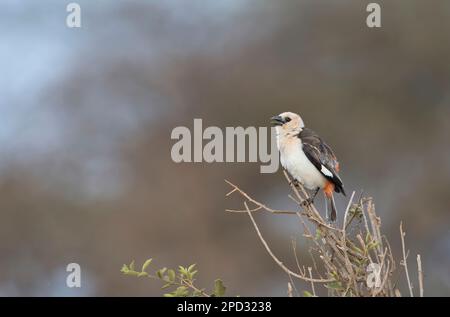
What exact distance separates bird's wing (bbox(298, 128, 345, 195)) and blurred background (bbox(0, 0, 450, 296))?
16.4 feet

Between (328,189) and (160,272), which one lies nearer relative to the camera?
(160,272)

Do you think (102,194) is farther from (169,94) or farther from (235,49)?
(235,49)

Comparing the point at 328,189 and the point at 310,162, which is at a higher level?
the point at 310,162

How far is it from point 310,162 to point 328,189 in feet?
0.75

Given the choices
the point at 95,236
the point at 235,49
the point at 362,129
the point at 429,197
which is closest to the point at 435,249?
the point at 429,197

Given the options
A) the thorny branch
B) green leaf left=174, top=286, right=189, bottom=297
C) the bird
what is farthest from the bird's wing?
green leaf left=174, top=286, right=189, bottom=297

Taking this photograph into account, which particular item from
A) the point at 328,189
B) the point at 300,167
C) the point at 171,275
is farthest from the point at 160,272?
the point at 328,189

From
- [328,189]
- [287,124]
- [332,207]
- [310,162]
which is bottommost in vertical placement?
[332,207]

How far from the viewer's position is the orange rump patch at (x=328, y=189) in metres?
4.85

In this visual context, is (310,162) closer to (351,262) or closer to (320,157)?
(320,157)

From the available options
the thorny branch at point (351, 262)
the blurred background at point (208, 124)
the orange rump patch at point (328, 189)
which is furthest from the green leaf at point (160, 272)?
the blurred background at point (208, 124)

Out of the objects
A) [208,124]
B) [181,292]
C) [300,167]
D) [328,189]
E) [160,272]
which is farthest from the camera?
[208,124]

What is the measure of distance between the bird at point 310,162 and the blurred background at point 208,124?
4.99m

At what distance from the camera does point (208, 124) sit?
13.1 metres
